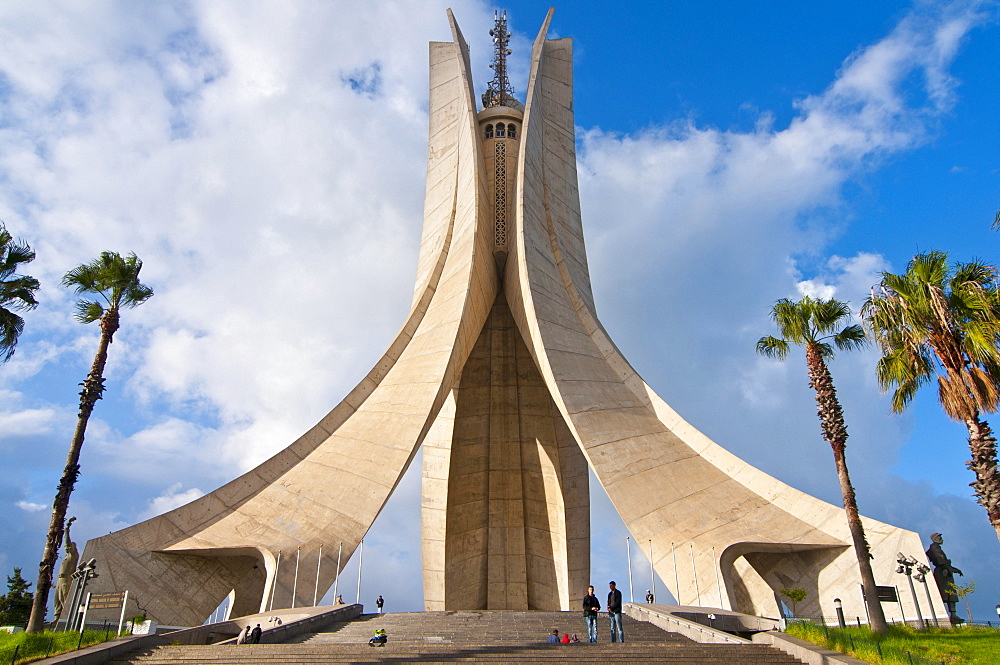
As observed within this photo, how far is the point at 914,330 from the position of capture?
7340mm

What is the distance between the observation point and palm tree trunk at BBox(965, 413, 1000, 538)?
6.46 metres

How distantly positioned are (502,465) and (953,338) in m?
14.0

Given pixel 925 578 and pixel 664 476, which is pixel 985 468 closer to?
pixel 925 578

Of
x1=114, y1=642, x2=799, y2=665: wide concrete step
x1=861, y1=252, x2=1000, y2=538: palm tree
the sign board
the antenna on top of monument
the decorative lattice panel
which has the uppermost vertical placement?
the antenna on top of monument

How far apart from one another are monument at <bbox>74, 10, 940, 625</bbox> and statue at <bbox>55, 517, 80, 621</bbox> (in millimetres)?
893

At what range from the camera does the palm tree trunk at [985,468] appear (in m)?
6.46

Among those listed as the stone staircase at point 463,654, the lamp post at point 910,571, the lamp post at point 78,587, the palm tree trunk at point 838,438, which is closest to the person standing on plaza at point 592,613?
the stone staircase at point 463,654

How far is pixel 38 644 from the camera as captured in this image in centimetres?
669

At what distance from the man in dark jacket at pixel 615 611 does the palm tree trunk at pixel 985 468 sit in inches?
140

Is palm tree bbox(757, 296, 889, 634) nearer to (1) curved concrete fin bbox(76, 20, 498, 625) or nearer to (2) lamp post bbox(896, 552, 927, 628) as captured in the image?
(2) lamp post bbox(896, 552, 927, 628)

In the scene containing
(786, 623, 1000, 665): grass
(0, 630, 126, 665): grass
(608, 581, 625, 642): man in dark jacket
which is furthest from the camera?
(608, 581, 625, 642): man in dark jacket

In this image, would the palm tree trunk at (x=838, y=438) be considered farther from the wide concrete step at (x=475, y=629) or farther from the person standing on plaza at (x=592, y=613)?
the person standing on plaza at (x=592, y=613)

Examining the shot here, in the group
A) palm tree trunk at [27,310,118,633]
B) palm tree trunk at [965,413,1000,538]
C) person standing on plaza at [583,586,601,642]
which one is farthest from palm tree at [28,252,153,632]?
palm tree trunk at [965,413,1000,538]

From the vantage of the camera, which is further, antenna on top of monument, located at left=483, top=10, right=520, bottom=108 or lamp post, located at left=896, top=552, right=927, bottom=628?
antenna on top of monument, located at left=483, top=10, right=520, bottom=108
